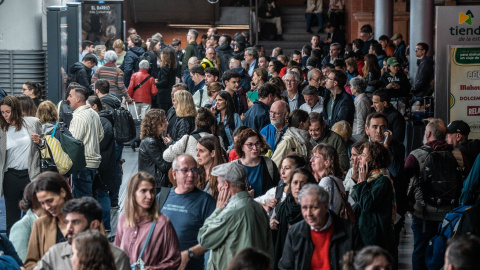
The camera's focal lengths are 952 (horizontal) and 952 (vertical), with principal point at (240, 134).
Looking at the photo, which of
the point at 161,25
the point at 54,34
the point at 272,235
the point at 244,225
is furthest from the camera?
the point at 161,25

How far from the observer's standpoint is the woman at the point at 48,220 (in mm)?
6734

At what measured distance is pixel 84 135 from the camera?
1157 centimetres

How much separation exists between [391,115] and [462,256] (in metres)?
7.04

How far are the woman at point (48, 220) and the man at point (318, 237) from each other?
1.67 meters

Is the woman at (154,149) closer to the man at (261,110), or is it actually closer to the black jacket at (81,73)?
the man at (261,110)

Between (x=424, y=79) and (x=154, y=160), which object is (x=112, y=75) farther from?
(x=154, y=160)

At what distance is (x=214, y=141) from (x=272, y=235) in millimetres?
1533

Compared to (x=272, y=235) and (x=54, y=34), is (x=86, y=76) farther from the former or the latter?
(x=272, y=235)

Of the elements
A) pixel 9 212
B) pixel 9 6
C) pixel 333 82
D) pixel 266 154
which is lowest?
pixel 9 212

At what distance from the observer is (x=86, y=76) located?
653 inches

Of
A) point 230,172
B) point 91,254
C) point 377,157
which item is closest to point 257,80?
point 377,157

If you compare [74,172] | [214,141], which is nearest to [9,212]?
[74,172]

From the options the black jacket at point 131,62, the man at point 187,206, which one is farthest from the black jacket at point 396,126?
the black jacket at point 131,62

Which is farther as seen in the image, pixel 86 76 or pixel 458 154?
pixel 86 76
